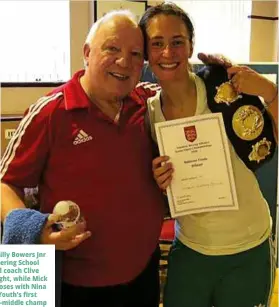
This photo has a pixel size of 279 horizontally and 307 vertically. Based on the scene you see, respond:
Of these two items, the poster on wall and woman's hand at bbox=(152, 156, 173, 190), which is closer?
woman's hand at bbox=(152, 156, 173, 190)

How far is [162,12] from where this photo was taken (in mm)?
1145

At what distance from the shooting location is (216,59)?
1161 mm

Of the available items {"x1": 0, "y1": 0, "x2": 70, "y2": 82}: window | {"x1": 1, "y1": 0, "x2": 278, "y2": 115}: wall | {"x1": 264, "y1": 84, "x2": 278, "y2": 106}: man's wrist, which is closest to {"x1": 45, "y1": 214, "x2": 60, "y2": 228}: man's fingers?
{"x1": 264, "y1": 84, "x2": 278, "y2": 106}: man's wrist

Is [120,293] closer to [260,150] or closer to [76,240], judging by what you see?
[76,240]

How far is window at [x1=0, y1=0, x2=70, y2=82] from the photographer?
87.2 inches

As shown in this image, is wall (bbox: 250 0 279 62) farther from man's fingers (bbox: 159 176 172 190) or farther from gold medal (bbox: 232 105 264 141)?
man's fingers (bbox: 159 176 172 190)

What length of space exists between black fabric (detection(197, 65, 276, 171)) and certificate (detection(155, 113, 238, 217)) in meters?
0.02

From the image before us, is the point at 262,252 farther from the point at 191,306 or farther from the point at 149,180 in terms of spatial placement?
the point at 149,180

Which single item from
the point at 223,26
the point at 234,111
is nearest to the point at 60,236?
the point at 234,111

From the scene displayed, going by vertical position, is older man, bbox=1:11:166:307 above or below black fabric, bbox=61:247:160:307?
above

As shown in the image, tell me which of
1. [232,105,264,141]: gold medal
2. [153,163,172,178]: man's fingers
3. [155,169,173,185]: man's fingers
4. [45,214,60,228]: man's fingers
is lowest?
[45,214,60,228]: man's fingers

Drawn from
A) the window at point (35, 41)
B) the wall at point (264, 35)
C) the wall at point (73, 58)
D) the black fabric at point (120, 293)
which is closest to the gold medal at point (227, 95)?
the black fabric at point (120, 293)

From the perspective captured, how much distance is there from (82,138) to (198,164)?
0.29 m

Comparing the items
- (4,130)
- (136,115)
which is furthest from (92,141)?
(4,130)
